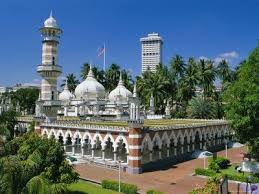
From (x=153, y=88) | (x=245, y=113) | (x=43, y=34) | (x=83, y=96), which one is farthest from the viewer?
(x=153, y=88)

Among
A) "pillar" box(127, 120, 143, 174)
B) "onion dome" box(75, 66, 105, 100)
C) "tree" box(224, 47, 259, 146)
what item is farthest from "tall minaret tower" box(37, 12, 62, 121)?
"tree" box(224, 47, 259, 146)

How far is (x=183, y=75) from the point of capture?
263 feet

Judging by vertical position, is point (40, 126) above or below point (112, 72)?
below

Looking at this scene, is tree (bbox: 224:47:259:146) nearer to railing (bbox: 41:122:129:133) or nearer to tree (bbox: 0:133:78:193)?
railing (bbox: 41:122:129:133)

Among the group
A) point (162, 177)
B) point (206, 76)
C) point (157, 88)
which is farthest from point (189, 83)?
point (162, 177)

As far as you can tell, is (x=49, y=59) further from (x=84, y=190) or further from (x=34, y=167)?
(x=34, y=167)

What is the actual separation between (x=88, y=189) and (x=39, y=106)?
25.3 m

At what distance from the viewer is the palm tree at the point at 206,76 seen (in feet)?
251

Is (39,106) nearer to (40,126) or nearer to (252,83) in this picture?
(40,126)

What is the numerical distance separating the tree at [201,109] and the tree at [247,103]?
35443mm

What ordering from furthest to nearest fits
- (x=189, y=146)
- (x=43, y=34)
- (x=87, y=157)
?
(x=43, y=34) < (x=189, y=146) < (x=87, y=157)

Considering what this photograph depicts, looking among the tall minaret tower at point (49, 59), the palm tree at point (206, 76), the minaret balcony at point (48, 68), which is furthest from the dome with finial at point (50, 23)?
the palm tree at point (206, 76)

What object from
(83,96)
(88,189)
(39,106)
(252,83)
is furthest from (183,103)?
(88,189)

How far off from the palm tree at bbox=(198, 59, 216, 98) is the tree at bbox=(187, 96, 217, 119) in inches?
187
